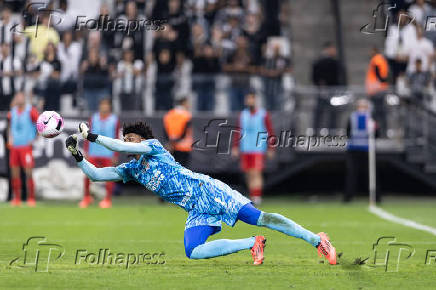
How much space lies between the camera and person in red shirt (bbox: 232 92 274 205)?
20.0 m

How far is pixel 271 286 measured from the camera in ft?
27.2

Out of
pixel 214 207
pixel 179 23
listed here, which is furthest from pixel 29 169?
pixel 214 207

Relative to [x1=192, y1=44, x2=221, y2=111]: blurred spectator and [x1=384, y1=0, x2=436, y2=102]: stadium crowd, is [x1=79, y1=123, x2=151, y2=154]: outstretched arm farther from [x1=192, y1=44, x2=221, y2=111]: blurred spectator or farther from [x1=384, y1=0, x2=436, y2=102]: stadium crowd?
[x1=384, y1=0, x2=436, y2=102]: stadium crowd

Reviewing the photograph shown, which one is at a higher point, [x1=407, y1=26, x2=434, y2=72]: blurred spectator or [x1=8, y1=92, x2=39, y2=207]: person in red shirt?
[x1=407, y1=26, x2=434, y2=72]: blurred spectator

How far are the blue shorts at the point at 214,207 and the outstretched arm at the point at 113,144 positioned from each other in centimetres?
79

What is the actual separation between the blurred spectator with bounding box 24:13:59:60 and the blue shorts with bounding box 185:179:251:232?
44.9 feet

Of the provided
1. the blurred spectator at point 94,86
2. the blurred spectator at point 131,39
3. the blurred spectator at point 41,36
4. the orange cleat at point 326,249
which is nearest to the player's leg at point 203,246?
the orange cleat at point 326,249

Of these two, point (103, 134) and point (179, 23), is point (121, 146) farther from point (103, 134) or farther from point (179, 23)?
point (179, 23)

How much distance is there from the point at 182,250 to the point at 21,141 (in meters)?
9.62

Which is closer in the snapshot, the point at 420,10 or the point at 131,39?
the point at 131,39

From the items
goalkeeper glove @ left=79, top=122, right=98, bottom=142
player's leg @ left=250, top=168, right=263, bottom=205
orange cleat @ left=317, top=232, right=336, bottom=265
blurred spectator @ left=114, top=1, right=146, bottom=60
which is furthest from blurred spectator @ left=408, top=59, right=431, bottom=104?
goalkeeper glove @ left=79, top=122, right=98, bottom=142

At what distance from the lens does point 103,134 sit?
774 inches

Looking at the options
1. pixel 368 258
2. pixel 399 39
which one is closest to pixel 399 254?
pixel 368 258

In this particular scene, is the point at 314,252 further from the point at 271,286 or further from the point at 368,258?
the point at 271,286
